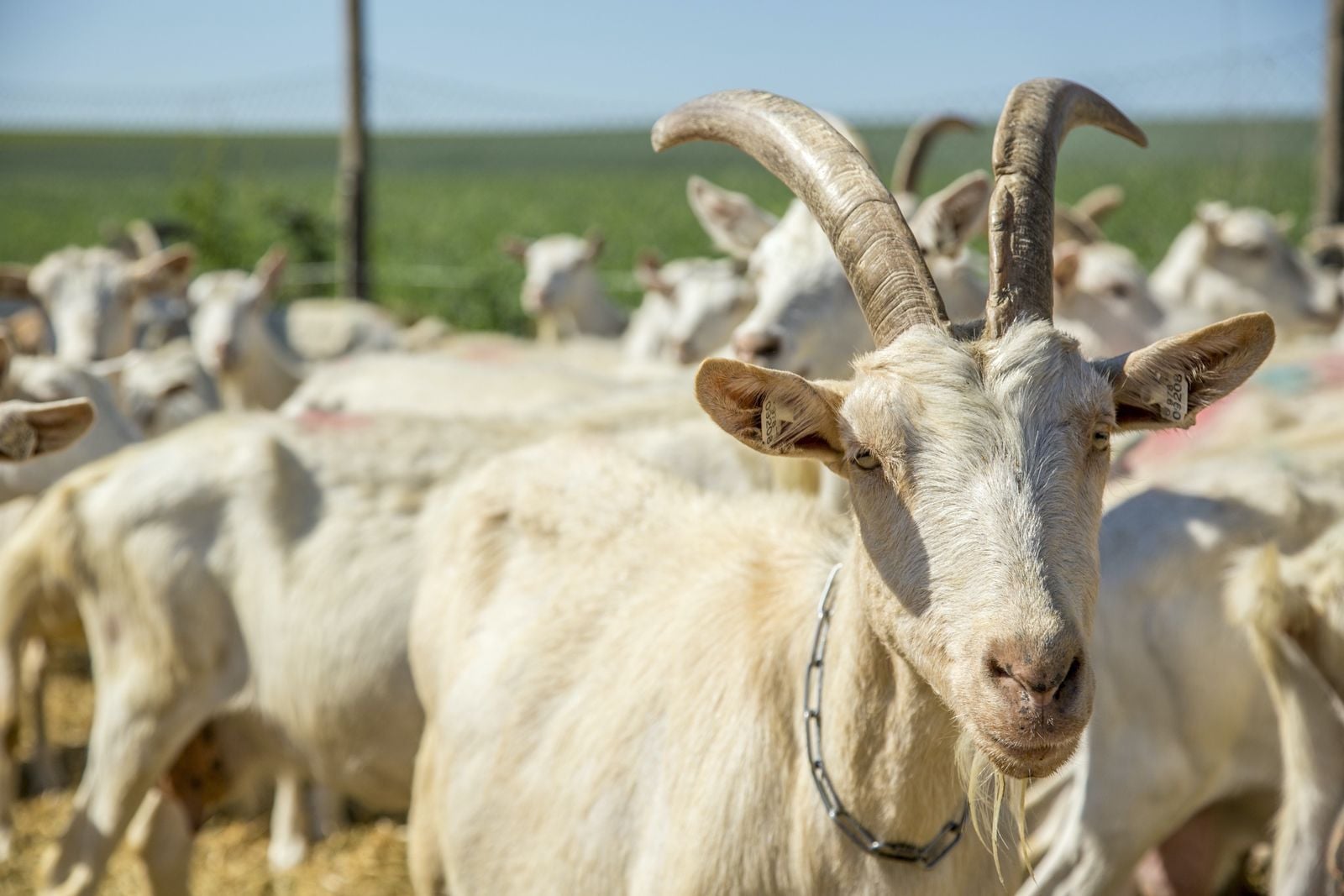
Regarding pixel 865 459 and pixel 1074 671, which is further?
pixel 865 459

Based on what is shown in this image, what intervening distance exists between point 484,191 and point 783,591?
126 ft

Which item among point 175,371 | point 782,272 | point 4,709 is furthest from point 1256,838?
point 175,371

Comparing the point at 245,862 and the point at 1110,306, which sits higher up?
the point at 1110,306

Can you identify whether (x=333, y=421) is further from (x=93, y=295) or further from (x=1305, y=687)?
(x=93, y=295)

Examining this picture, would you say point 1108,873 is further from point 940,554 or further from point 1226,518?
point 940,554

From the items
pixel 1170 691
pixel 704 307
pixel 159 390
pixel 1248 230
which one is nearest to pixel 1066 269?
pixel 704 307

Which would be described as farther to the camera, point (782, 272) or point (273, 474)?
point (273, 474)

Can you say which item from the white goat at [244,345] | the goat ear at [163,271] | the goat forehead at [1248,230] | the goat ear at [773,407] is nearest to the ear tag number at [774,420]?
the goat ear at [773,407]

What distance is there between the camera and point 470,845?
3.23 m

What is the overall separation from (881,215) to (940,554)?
68 cm

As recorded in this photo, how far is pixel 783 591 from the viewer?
2852 mm

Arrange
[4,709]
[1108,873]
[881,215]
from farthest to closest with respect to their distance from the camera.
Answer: [4,709] < [1108,873] < [881,215]

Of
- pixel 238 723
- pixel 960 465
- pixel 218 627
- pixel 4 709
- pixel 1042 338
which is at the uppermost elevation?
pixel 1042 338

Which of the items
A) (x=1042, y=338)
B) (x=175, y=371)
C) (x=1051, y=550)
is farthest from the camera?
(x=175, y=371)
